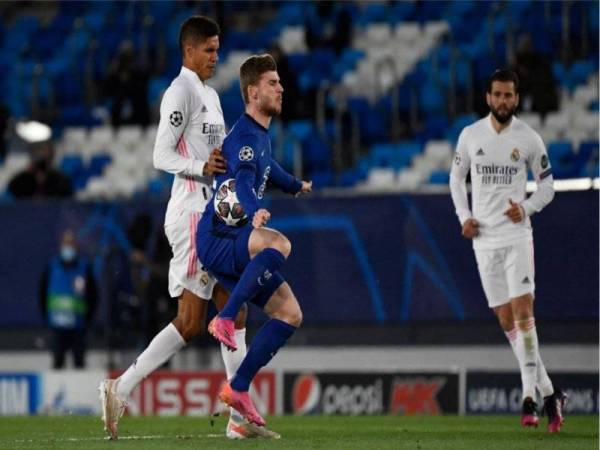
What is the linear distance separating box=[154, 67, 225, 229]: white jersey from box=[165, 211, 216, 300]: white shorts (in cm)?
6

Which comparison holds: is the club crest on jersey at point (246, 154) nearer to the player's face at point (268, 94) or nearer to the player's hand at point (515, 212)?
the player's face at point (268, 94)

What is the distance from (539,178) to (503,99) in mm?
668

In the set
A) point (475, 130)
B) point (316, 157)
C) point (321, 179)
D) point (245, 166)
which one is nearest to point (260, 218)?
point (245, 166)

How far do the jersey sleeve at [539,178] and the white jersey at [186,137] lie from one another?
8.63 feet

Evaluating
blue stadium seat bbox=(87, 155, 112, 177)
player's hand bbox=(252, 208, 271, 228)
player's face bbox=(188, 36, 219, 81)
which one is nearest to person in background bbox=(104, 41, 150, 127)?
blue stadium seat bbox=(87, 155, 112, 177)

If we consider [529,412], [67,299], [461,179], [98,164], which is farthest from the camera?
[98,164]

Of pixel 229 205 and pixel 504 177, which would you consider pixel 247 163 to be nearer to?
pixel 229 205

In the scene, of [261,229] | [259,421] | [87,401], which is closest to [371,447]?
[259,421]

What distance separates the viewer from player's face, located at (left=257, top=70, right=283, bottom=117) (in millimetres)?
9289

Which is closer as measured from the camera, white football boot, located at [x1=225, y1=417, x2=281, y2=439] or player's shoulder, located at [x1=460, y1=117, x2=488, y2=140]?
white football boot, located at [x1=225, y1=417, x2=281, y2=439]

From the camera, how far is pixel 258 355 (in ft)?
29.6

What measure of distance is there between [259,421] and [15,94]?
50.6 ft

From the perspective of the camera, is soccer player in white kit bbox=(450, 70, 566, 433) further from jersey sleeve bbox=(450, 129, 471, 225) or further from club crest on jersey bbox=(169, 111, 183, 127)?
club crest on jersey bbox=(169, 111, 183, 127)

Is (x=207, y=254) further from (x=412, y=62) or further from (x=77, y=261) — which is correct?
(x=412, y=62)
